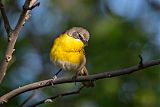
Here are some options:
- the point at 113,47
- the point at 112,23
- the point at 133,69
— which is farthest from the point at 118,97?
the point at 133,69

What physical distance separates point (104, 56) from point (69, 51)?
894 mm

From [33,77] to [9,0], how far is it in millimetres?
864

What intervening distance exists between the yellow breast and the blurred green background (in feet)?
1.23

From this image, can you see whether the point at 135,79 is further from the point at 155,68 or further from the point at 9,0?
the point at 9,0

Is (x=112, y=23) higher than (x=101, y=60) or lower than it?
higher

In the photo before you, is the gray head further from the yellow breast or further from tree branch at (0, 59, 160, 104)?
tree branch at (0, 59, 160, 104)

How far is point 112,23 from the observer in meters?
4.58

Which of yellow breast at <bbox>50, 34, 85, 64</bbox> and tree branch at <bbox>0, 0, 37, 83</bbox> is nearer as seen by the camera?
tree branch at <bbox>0, 0, 37, 83</bbox>

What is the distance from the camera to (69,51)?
3.52 metres

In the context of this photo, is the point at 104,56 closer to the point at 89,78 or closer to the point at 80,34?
the point at 80,34

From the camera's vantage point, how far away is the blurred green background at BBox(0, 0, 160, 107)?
4070 mm

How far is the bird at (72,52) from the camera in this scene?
11.3 feet

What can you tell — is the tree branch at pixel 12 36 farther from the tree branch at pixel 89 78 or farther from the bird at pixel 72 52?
the bird at pixel 72 52

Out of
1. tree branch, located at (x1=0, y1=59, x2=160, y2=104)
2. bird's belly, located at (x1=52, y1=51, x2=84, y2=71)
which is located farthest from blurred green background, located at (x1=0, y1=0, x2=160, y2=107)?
tree branch, located at (x1=0, y1=59, x2=160, y2=104)
